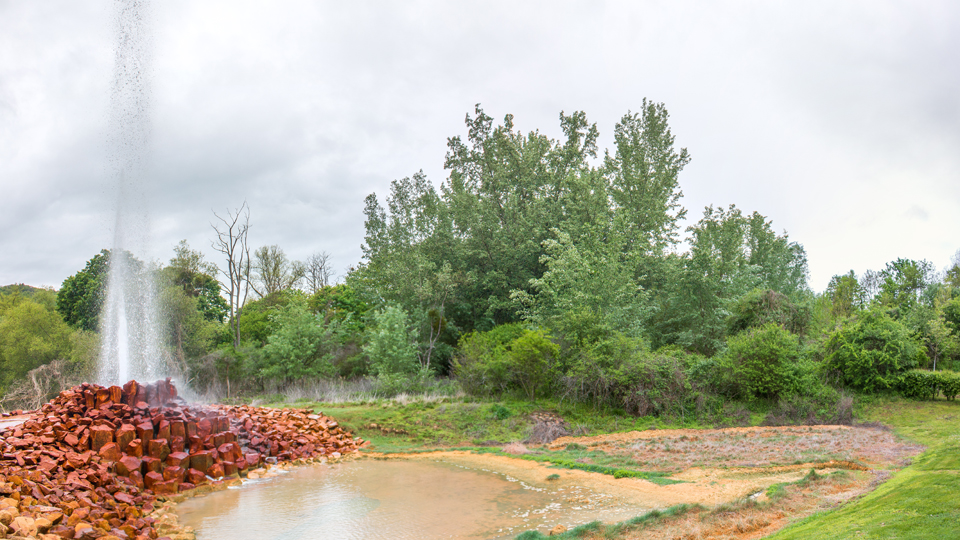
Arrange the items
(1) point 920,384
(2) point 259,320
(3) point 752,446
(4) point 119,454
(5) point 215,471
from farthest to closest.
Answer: (2) point 259,320
(1) point 920,384
(3) point 752,446
(5) point 215,471
(4) point 119,454

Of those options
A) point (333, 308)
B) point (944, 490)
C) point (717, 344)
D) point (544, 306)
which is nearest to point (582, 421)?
point (544, 306)

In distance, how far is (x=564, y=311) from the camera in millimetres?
22156

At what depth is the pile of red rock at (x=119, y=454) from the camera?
740 cm

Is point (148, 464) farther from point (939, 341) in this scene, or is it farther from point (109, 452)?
point (939, 341)

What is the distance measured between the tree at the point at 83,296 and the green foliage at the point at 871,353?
129ft

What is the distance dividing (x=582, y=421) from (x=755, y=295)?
12008 mm

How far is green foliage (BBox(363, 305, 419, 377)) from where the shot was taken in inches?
941

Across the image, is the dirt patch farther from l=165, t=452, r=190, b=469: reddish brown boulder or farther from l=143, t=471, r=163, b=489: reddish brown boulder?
l=143, t=471, r=163, b=489: reddish brown boulder

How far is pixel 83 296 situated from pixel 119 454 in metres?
29.4

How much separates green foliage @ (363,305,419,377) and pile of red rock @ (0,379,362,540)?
8496 millimetres

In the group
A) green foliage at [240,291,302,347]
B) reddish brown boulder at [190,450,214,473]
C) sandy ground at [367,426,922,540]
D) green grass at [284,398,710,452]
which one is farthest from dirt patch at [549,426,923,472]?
green foliage at [240,291,302,347]

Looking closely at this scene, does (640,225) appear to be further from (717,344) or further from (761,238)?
(761,238)

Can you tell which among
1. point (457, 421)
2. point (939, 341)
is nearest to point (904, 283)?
point (939, 341)

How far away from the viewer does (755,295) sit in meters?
24.6
